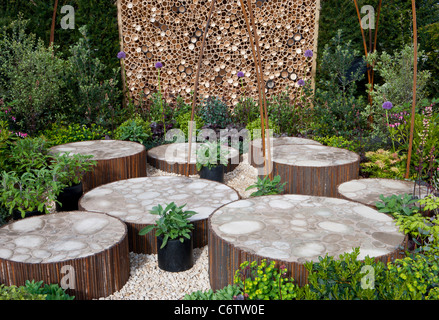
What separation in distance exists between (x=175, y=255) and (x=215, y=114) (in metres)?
4.56

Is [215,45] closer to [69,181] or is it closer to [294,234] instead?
[69,181]

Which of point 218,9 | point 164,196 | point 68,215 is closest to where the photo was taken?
point 68,215

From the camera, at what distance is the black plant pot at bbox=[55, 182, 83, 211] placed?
4.54 metres

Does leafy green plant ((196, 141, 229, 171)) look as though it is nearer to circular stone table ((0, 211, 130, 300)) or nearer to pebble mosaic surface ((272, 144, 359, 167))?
pebble mosaic surface ((272, 144, 359, 167))

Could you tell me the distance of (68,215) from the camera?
383 centimetres

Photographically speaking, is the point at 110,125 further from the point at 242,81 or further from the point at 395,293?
the point at 395,293

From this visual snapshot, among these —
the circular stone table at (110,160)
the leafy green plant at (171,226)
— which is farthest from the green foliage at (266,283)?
the circular stone table at (110,160)

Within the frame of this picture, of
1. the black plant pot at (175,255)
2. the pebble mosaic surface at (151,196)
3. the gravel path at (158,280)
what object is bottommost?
the gravel path at (158,280)

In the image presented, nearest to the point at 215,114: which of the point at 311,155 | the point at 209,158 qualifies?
the point at 209,158

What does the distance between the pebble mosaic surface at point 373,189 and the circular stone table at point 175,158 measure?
1872 mm

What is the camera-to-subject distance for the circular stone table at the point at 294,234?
293 centimetres

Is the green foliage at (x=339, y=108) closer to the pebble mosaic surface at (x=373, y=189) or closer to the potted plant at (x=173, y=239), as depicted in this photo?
the pebble mosaic surface at (x=373, y=189)
